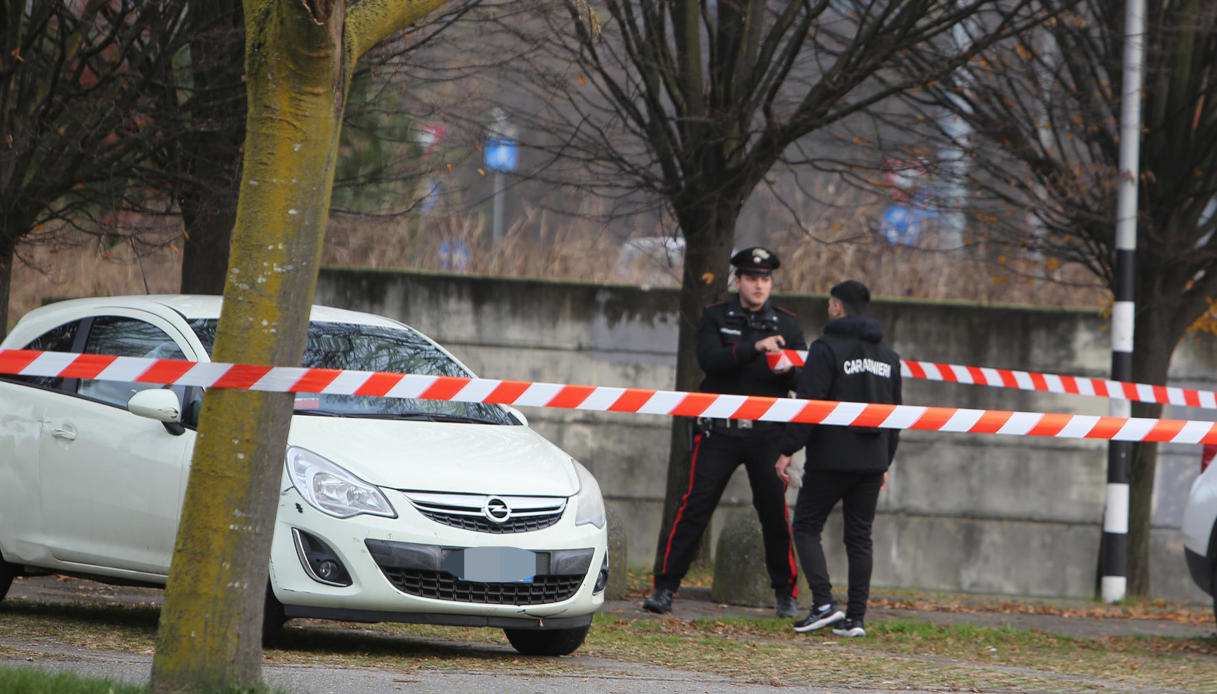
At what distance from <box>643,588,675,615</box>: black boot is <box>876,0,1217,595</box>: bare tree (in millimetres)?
4102

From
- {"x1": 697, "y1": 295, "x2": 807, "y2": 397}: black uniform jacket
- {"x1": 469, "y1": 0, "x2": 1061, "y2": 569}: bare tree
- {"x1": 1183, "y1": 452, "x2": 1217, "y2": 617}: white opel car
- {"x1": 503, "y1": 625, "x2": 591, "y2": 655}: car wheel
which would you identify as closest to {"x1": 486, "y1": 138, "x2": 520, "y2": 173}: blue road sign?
{"x1": 469, "y1": 0, "x2": 1061, "y2": 569}: bare tree

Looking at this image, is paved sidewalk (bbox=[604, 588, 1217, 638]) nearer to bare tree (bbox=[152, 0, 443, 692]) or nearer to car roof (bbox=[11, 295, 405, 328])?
car roof (bbox=[11, 295, 405, 328])

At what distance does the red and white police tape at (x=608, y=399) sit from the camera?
5855 millimetres

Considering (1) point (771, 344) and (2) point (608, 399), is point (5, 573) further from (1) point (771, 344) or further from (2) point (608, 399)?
(1) point (771, 344)

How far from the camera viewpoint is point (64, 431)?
692 centimetres

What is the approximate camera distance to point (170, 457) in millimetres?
6488

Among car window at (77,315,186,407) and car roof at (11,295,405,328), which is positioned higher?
car roof at (11,295,405,328)

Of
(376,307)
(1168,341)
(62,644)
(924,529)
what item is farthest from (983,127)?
(62,644)

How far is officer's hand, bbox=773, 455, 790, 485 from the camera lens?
8172 mm

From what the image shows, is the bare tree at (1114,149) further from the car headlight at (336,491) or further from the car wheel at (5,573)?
the car wheel at (5,573)

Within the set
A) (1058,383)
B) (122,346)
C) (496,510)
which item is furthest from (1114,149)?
(122,346)

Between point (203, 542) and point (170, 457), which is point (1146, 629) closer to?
point (170, 457)

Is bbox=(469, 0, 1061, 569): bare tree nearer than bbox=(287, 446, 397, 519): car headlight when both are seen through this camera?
No

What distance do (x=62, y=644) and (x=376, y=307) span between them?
22.6ft
